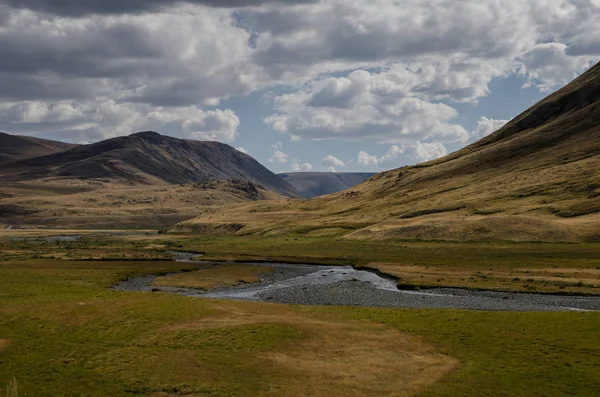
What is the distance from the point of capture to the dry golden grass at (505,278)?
3002 inches

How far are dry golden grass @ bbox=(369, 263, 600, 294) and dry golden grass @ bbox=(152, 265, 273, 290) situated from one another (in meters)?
24.4

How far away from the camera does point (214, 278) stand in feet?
307

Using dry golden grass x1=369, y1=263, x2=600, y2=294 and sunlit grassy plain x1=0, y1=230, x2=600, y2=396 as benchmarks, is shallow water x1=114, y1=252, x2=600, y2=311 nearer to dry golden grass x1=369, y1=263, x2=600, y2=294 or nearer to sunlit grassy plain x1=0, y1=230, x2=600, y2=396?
dry golden grass x1=369, y1=263, x2=600, y2=294

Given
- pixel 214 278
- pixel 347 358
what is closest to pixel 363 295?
pixel 214 278

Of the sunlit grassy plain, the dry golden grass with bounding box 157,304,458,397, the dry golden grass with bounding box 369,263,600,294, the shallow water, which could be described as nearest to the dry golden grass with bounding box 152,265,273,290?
the shallow water

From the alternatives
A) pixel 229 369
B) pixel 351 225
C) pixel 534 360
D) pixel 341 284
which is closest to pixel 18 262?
pixel 341 284

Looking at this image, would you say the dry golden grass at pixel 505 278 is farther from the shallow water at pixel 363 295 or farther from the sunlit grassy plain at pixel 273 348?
the sunlit grassy plain at pixel 273 348

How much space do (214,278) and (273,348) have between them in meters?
50.5

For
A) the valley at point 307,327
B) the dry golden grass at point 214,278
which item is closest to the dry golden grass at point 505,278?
the valley at point 307,327

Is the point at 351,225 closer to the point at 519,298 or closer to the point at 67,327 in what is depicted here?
the point at 519,298

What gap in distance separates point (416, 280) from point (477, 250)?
149 ft

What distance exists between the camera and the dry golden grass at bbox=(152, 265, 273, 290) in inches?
3413

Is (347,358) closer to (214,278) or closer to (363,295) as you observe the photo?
(363,295)

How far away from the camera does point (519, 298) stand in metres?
71.3
